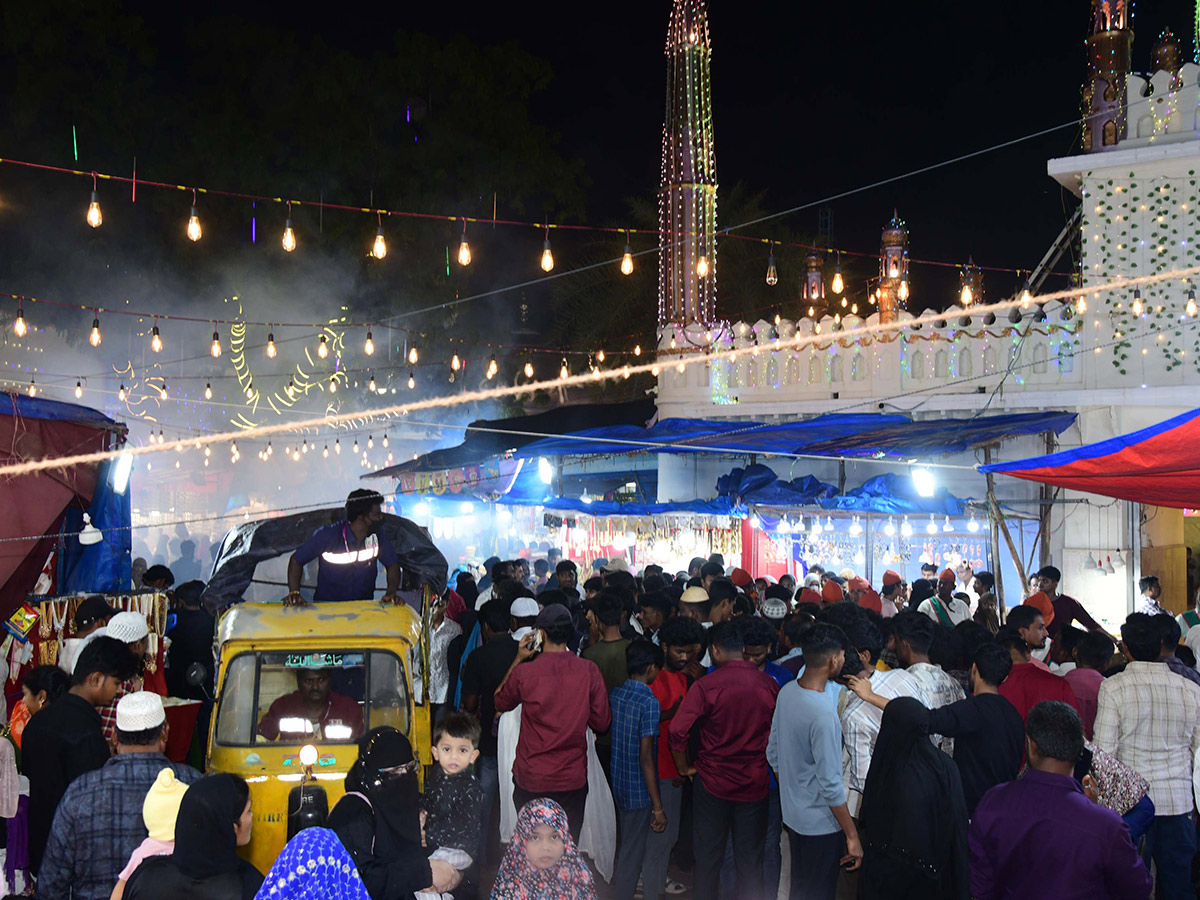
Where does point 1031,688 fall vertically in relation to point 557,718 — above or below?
above

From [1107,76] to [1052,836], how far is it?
47.0 feet

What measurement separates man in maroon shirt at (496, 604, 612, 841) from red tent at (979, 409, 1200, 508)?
15.7 ft

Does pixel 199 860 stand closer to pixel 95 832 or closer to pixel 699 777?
pixel 95 832

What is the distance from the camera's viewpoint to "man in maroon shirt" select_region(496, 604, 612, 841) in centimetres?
591

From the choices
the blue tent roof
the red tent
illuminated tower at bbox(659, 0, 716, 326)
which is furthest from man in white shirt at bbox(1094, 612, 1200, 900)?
illuminated tower at bbox(659, 0, 716, 326)

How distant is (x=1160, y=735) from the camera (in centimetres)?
554

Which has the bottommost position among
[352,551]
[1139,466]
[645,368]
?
[352,551]

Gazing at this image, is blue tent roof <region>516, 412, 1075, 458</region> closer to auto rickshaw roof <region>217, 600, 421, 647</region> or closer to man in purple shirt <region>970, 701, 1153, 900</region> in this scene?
auto rickshaw roof <region>217, 600, 421, 647</region>

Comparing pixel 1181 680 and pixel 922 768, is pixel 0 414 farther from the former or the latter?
pixel 1181 680

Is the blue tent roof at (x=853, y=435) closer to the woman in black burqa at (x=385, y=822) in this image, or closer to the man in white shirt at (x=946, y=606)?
the man in white shirt at (x=946, y=606)

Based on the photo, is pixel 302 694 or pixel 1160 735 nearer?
pixel 1160 735

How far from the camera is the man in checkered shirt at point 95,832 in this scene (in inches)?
164

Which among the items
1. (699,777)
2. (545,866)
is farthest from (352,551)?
(545,866)

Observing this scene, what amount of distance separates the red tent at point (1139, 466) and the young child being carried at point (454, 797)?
5.80 m
